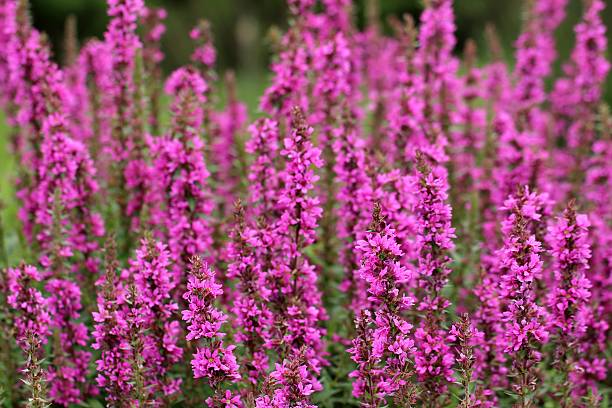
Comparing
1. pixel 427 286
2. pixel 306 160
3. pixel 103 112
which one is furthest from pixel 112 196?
pixel 427 286

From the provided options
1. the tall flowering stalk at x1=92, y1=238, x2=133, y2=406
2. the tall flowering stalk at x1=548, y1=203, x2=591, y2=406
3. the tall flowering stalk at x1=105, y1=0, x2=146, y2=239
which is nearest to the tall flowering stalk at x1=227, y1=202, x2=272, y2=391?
the tall flowering stalk at x1=92, y1=238, x2=133, y2=406

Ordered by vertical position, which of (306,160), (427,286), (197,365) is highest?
(306,160)

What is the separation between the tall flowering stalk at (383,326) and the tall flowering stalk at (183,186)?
4.79 feet

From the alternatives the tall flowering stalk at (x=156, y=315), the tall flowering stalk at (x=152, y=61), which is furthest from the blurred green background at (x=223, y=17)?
the tall flowering stalk at (x=156, y=315)

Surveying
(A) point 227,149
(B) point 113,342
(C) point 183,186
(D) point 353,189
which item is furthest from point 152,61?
(B) point 113,342

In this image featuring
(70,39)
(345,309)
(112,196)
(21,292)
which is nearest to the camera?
(21,292)

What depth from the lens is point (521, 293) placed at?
4.69 metres

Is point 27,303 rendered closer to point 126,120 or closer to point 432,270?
point 126,120

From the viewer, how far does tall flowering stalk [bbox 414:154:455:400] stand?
187 inches

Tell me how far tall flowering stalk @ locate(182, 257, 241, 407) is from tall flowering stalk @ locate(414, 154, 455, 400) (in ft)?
3.91

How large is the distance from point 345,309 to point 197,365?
1.84 metres

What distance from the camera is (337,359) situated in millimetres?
6273

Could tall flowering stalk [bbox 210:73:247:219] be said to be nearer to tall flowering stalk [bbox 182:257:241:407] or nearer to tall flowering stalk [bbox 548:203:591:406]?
tall flowering stalk [bbox 182:257:241:407]

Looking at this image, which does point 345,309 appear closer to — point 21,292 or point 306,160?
point 306,160
